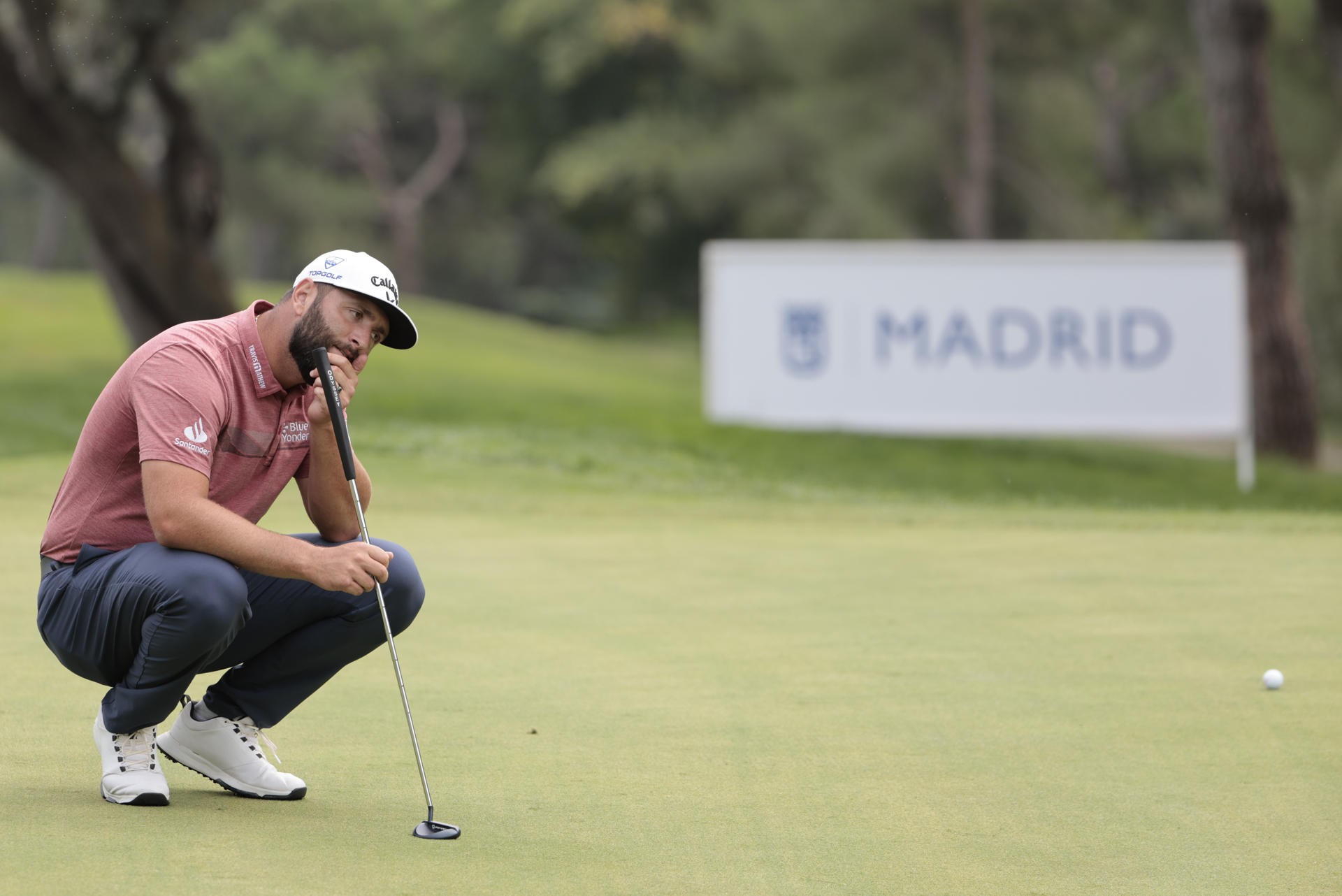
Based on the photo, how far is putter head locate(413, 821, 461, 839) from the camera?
12.4 ft

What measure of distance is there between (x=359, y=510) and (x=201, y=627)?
0.48m

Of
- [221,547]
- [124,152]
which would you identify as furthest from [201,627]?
[124,152]

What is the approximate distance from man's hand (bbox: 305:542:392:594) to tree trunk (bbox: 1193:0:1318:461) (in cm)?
1641

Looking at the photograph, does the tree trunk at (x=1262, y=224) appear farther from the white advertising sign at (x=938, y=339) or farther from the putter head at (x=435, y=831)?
the putter head at (x=435, y=831)

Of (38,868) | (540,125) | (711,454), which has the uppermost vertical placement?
(540,125)

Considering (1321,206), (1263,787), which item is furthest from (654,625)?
(1321,206)

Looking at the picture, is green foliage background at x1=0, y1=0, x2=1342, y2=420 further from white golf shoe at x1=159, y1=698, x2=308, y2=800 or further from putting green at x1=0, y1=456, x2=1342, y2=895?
white golf shoe at x1=159, y1=698, x2=308, y2=800

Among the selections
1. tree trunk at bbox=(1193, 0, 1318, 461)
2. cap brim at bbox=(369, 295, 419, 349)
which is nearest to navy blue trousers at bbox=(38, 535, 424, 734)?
cap brim at bbox=(369, 295, 419, 349)

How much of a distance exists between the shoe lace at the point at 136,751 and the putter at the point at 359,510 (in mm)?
586

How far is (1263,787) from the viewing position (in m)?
4.38

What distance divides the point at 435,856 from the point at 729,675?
2.25 meters

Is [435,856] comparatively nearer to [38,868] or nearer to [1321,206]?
[38,868]

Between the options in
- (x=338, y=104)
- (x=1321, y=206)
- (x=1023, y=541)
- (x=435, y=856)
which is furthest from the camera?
(x=338, y=104)

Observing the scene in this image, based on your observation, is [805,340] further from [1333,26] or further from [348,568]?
[348,568]
